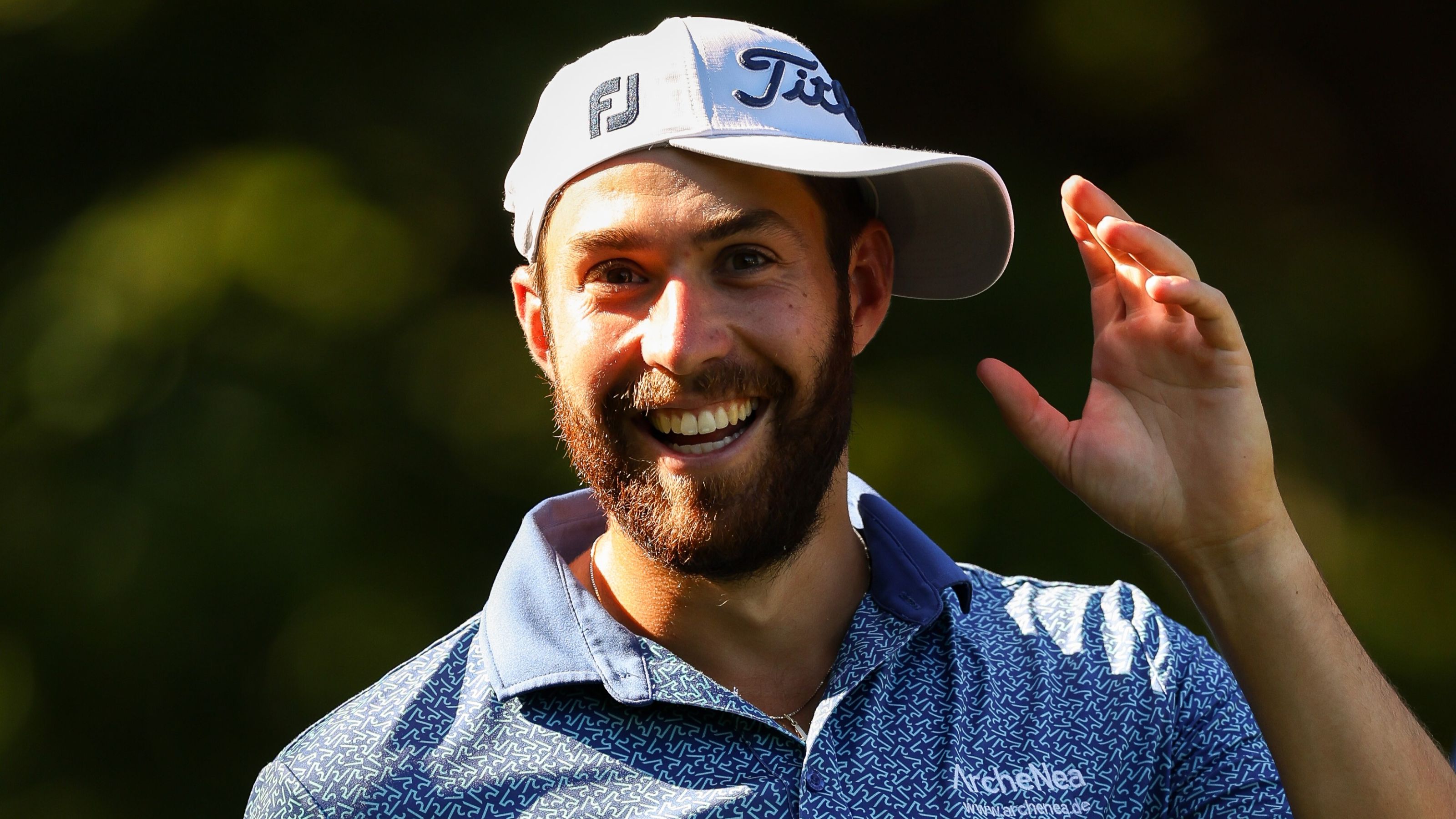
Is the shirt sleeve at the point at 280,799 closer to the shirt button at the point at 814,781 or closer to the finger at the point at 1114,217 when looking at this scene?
the shirt button at the point at 814,781

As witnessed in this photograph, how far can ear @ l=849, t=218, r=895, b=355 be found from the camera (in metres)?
2.15

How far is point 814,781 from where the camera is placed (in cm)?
171

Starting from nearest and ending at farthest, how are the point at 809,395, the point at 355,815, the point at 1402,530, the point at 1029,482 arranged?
1. the point at 355,815
2. the point at 809,395
3. the point at 1029,482
4. the point at 1402,530

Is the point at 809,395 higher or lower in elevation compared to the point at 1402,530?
higher

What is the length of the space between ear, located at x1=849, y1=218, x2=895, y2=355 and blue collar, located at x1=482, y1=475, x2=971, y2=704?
11.5 inches

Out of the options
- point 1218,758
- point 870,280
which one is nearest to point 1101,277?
point 870,280

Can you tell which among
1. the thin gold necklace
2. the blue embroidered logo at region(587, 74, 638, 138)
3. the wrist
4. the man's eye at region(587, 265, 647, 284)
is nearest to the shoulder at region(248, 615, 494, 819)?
the thin gold necklace

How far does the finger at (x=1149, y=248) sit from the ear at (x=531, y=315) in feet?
2.94

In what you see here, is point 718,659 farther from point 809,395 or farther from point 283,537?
point 283,537

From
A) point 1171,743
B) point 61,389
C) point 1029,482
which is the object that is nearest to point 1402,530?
point 1029,482

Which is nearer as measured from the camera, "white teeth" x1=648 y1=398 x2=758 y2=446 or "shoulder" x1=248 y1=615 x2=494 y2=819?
"shoulder" x1=248 y1=615 x2=494 y2=819

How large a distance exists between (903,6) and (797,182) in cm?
247

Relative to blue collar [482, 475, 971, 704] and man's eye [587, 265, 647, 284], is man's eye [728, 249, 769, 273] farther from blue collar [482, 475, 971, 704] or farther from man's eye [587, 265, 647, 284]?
blue collar [482, 475, 971, 704]

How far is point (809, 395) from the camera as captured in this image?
6.21ft
